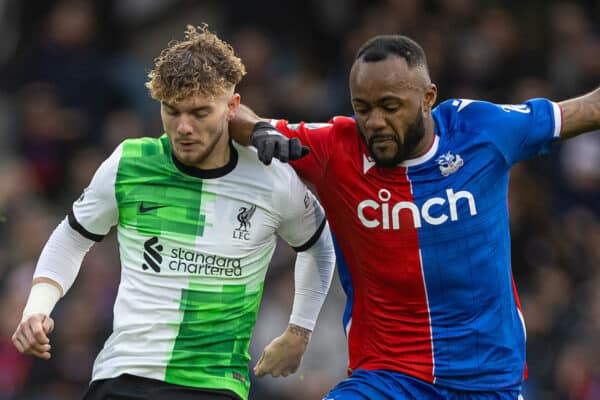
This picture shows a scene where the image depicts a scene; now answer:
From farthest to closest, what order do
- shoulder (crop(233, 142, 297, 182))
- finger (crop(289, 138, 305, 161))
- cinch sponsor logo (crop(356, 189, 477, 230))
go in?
shoulder (crop(233, 142, 297, 182)) < cinch sponsor logo (crop(356, 189, 477, 230)) < finger (crop(289, 138, 305, 161))

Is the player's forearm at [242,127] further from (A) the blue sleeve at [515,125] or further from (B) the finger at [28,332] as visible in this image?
(B) the finger at [28,332]

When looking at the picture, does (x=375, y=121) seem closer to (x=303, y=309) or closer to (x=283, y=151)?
(x=283, y=151)

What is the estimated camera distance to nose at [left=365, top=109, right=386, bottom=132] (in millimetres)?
5645

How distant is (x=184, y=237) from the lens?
5.76 metres

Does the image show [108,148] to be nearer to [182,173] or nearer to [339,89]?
[339,89]

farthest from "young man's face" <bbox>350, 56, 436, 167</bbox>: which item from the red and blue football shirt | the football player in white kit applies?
the football player in white kit

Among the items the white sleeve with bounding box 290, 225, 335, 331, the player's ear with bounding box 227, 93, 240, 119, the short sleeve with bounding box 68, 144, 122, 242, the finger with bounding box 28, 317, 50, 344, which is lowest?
the finger with bounding box 28, 317, 50, 344

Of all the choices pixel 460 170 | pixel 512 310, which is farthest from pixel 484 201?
pixel 512 310

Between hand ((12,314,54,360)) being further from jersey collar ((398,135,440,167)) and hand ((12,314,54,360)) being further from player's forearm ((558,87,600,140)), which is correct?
player's forearm ((558,87,600,140))

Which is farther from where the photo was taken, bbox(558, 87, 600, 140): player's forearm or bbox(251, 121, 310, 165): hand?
bbox(558, 87, 600, 140): player's forearm

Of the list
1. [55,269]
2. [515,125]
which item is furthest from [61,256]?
[515,125]

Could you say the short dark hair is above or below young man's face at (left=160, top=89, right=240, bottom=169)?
above

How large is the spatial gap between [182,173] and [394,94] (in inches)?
43.7

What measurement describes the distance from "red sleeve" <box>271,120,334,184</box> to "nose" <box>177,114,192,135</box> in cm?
62
